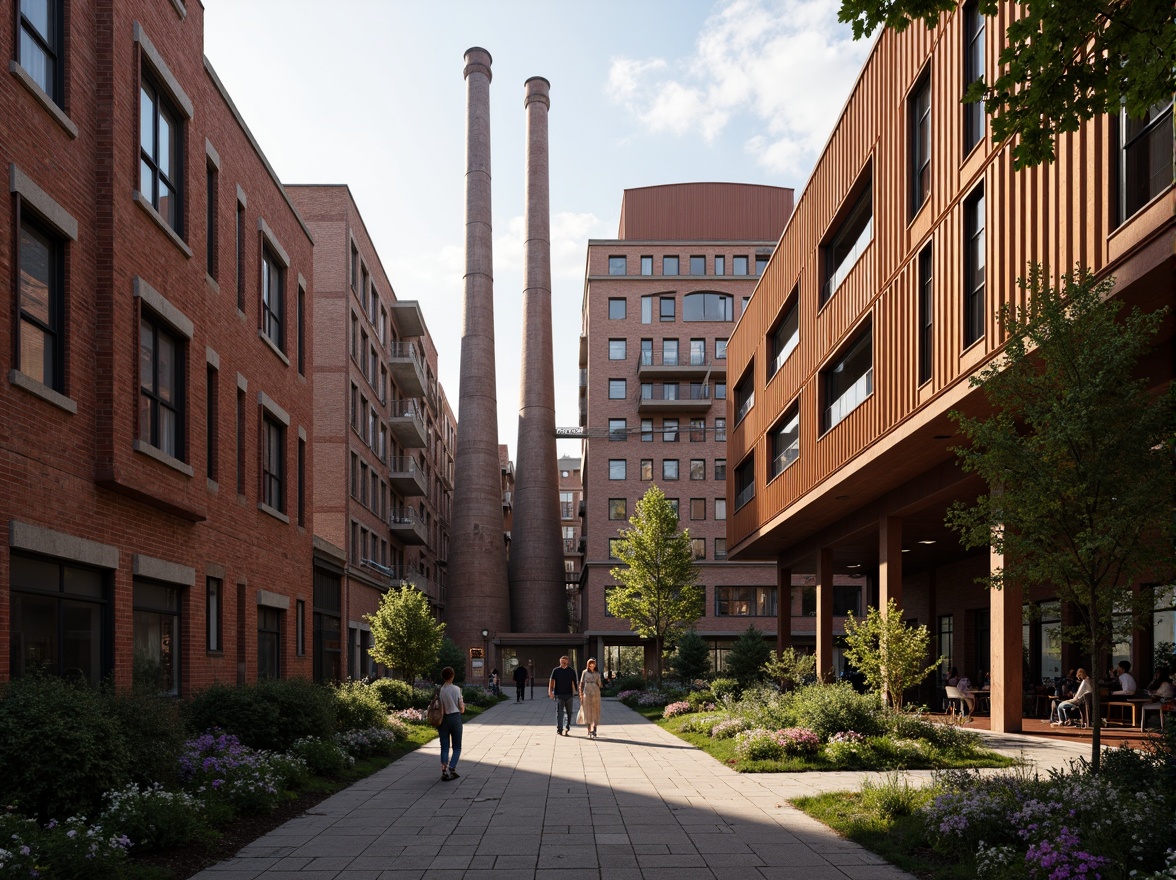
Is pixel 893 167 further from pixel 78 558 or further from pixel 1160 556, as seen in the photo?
pixel 78 558

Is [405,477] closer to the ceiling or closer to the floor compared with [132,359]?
closer to the floor

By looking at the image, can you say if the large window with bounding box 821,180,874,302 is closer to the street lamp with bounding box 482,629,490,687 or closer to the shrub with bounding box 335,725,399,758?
the shrub with bounding box 335,725,399,758

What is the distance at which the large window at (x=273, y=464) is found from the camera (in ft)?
75.3

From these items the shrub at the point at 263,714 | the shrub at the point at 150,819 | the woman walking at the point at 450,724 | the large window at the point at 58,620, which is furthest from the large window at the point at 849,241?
the shrub at the point at 150,819


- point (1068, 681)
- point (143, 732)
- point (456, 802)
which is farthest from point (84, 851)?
point (1068, 681)

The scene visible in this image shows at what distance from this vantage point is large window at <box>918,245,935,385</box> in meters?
19.4

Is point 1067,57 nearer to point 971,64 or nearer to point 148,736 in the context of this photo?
point 148,736

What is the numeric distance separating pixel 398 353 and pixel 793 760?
44816mm

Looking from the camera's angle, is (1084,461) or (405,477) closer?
(1084,461)

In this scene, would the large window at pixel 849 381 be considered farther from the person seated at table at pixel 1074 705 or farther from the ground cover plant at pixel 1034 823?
the ground cover plant at pixel 1034 823

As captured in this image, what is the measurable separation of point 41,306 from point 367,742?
30.6ft

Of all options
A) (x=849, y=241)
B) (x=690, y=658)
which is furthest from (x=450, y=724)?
(x=690, y=658)

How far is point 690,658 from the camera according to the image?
135 feet

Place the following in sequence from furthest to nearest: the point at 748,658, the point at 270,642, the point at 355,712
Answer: the point at 748,658 → the point at 270,642 → the point at 355,712
